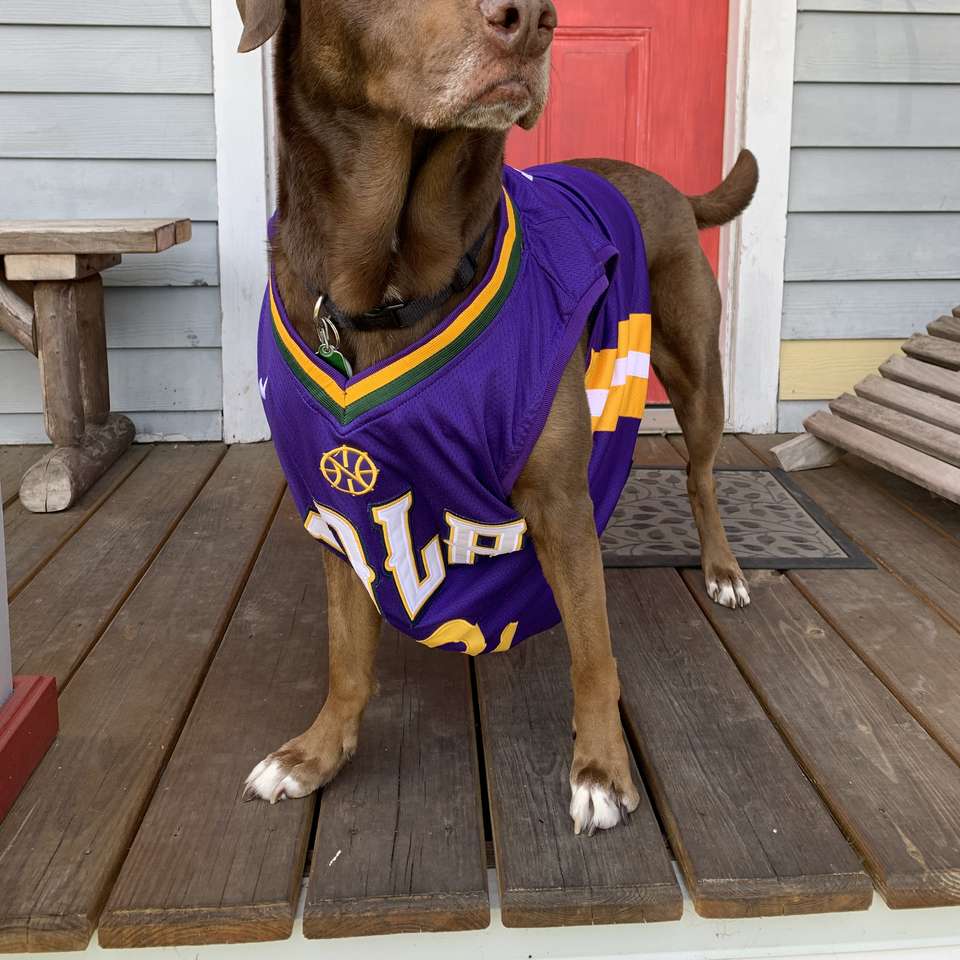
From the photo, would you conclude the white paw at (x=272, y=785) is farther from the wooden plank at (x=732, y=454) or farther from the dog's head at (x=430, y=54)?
the wooden plank at (x=732, y=454)

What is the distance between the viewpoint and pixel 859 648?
244 cm

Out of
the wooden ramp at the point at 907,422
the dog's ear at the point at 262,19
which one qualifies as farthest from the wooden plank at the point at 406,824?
the wooden ramp at the point at 907,422

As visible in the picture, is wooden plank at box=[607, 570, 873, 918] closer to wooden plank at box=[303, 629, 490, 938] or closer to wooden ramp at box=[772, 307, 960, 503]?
wooden plank at box=[303, 629, 490, 938]

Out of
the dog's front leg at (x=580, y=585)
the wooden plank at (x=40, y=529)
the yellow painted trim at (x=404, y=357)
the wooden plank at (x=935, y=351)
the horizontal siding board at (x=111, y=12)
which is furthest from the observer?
the horizontal siding board at (x=111, y=12)

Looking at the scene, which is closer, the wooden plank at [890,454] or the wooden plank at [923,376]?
the wooden plank at [890,454]

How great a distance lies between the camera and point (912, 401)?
138 inches

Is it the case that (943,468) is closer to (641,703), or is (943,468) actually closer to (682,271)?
(682,271)

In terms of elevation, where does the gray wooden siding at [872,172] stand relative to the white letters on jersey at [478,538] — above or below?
above

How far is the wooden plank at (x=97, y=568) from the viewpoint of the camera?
2469 mm

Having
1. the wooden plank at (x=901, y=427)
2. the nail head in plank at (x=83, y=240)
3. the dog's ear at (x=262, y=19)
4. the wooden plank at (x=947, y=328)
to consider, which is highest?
the dog's ear at (x=262, y=19)

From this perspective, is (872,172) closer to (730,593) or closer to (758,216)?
(758,216)

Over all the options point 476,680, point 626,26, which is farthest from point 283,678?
point 626,26

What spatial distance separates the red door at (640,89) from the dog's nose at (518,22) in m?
2.60

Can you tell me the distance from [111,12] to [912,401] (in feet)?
9.84
